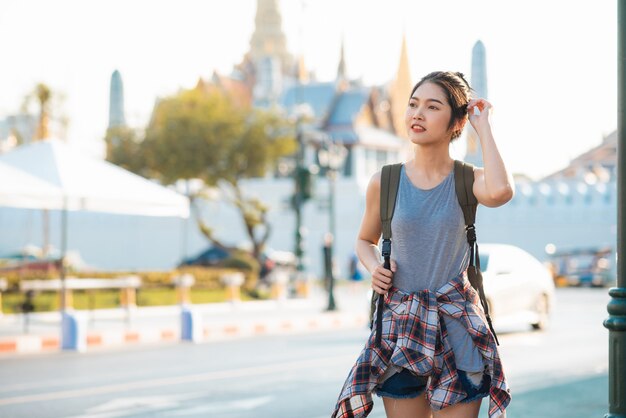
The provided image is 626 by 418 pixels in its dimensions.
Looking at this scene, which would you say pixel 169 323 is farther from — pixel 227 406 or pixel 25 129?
pixel 25 129

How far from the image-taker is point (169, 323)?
21594 mm

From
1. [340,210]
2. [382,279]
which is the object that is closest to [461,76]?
[382,279]

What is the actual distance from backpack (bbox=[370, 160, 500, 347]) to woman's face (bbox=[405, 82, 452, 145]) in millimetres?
122

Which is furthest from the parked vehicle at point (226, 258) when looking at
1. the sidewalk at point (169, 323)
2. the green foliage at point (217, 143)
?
the sidewalk at point (169, 323)

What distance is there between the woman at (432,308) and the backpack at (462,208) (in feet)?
0.07

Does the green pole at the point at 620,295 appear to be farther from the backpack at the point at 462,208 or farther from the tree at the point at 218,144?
the tree at the point at 218,144

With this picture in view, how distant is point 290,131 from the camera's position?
4238 centimetres

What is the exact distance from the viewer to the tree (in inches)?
1635

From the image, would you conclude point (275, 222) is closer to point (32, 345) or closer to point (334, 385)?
point (32, 345)

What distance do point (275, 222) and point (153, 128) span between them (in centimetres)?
950

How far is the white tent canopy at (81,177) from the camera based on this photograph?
16609 millimetres

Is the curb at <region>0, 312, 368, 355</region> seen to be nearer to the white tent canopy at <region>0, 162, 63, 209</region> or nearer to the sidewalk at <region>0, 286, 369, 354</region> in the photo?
the sidewalk at <region>0, 286, 369, 354</region>

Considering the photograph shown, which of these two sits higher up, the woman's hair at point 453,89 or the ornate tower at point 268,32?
the ornate tower at point 268,32

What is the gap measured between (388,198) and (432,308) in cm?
43
